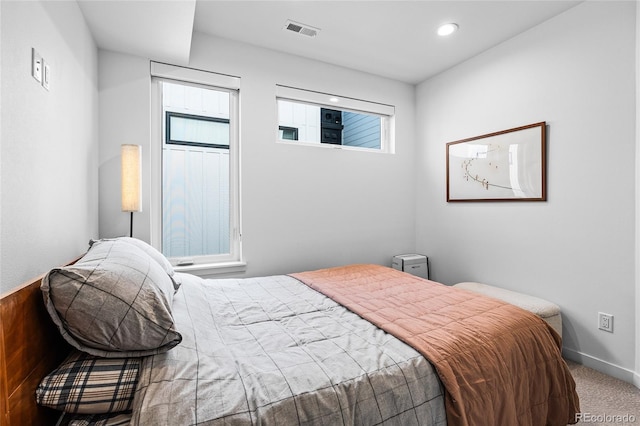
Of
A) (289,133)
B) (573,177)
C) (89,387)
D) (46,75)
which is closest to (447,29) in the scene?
(573,177)

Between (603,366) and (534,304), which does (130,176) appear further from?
(603,366)

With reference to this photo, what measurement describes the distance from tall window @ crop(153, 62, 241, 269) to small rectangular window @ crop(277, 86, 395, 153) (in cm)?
54

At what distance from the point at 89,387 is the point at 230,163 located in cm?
234

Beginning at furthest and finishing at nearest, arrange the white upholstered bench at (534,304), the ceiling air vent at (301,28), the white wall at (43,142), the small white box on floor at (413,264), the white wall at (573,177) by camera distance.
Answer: the small white box on floor at (413,264) → the ceiling air vent at (301,28) → the white upholstered bench at (534,304) → the white wall at (573,177) → the white wall at (43,142)

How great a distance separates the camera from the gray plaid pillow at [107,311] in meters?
0.94

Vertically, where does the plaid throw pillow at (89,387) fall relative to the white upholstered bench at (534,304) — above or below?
above

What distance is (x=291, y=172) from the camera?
10.3ft

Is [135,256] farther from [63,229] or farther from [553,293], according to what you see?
[553,293]

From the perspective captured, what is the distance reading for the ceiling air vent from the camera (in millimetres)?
2624

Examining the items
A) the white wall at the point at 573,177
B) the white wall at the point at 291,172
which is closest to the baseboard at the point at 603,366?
the white wall at the point at 573,177

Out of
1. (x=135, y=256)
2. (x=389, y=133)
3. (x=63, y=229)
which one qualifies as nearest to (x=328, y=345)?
(x=135, y=256)

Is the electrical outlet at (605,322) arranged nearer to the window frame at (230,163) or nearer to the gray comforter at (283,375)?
the gray comforter at (283,375)

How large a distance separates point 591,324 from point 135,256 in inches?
122

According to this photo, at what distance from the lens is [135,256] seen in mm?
1306
